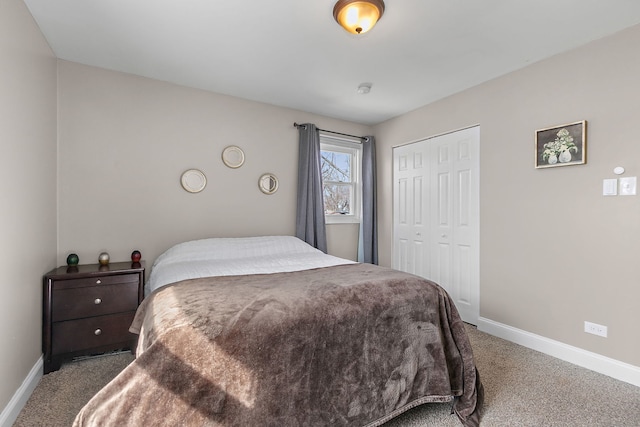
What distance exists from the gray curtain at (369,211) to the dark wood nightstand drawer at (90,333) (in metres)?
2.84

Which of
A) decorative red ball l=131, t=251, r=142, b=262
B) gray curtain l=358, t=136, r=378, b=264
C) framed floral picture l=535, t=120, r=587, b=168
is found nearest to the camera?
framed floral picture l=535, t=120, r=587, b=168

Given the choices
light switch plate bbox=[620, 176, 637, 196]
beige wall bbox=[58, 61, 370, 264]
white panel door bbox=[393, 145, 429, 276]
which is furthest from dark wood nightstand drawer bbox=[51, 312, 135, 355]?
light switch plate bbox=[620, 176, 637, 196]

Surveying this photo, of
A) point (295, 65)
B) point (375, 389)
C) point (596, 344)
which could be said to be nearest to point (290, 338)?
point (375, 389)

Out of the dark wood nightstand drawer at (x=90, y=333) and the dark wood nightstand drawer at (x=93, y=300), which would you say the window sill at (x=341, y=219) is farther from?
the dark wood nightstand drawer at (x=90, y=333)

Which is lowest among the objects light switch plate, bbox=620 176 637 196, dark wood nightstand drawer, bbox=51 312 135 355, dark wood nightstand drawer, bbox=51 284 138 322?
dark wood nightstand drawer, bbox=51 312 135 355

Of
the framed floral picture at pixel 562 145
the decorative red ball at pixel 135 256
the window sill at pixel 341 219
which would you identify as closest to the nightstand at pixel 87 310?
the decorative red ball at pixel 135 256

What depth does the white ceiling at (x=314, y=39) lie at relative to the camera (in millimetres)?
1926

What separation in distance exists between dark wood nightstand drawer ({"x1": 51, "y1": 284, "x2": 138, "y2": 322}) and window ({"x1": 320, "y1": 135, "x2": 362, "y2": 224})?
2416 mm

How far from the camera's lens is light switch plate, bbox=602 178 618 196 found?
2178mm

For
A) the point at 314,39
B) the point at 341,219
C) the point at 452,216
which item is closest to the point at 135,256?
the point at 314,39

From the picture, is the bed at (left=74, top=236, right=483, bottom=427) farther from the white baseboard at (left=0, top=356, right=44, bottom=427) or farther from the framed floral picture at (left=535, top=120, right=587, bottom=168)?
the framed floral picture at (left=535, top=120, right=587, bottom=168)

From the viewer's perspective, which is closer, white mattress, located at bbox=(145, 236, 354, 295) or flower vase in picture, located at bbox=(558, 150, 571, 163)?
white mattress, located at bbox=(145, 236, 354, 295)

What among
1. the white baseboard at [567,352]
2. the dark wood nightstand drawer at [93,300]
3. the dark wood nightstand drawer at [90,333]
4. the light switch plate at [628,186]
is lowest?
the white baseboard at [567,352]

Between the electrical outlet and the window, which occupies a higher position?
the window
